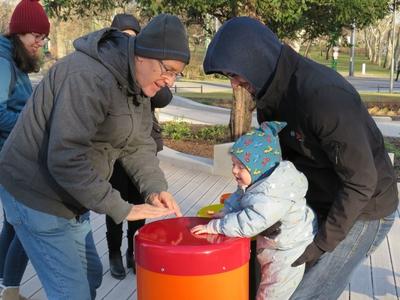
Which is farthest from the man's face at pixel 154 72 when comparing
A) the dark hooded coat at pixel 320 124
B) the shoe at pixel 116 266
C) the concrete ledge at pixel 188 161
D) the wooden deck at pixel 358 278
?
the concrete ledge at pixel 188 161

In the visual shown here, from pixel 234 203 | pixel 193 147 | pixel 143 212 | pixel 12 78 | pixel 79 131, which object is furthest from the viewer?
pixel 193 147

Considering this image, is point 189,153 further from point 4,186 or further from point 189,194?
point 4,186

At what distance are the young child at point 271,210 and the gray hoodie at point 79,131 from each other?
1.46ft

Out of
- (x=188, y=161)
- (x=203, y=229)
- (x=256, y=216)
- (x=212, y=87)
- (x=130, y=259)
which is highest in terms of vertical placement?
(x=256, y=216)

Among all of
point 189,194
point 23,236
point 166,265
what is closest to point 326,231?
point 166,265

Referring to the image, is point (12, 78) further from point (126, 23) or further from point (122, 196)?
point (122, 196)

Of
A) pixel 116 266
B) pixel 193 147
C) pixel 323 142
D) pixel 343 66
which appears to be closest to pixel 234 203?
pixel 323 142

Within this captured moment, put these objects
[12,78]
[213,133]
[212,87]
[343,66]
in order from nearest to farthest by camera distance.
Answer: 1. [12,78]
2. [213,133]
3. [212,87]
4. [343,66]

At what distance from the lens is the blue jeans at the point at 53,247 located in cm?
234

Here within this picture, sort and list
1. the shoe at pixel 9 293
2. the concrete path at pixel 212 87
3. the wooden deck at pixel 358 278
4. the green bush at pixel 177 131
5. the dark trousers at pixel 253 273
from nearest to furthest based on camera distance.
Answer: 1. the dark trousers at pixel 253 273
2. the shoe at pixel 9 293
3. the wooden deck at pixel 358 278
4. the green bush at pixel 177 131
5. the concrete path at pixel 212 87

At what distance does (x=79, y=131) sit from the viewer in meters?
2.06

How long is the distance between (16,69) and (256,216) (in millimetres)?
1770

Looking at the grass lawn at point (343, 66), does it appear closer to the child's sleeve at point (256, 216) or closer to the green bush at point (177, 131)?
the green bush at point (177, 131)

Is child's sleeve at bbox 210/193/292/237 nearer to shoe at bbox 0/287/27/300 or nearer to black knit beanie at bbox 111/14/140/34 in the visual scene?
shoe at bbox 0/287/27/300
